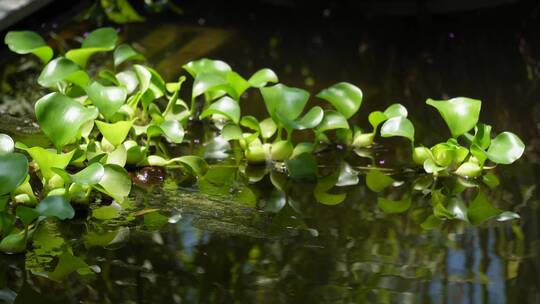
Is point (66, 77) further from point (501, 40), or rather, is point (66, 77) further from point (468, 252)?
point (501, 40)

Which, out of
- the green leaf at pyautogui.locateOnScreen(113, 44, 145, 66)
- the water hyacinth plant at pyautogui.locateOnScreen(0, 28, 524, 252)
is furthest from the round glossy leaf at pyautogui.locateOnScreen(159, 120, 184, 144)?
the green leaf at pyautogui.locateOnScreen(113, 44, 145, 66)

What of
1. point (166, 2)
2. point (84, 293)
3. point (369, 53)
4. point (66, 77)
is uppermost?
point (166, 2)

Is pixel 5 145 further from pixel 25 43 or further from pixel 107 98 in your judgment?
pixel 25 43

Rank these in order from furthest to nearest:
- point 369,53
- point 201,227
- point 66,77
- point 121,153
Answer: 1. point 369,53
2. point 66,77
3. point 121,153
4. point 201,227

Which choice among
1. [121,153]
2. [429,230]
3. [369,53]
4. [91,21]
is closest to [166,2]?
[91,21]

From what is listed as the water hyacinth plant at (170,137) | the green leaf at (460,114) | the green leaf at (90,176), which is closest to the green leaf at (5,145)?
the water hyacinth plant at (170,137)

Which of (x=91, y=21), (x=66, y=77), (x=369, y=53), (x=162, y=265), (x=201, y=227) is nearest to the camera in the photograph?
(x=162, y=265)

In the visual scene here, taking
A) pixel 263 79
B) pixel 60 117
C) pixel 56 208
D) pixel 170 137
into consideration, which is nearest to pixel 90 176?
pixel 56 208
